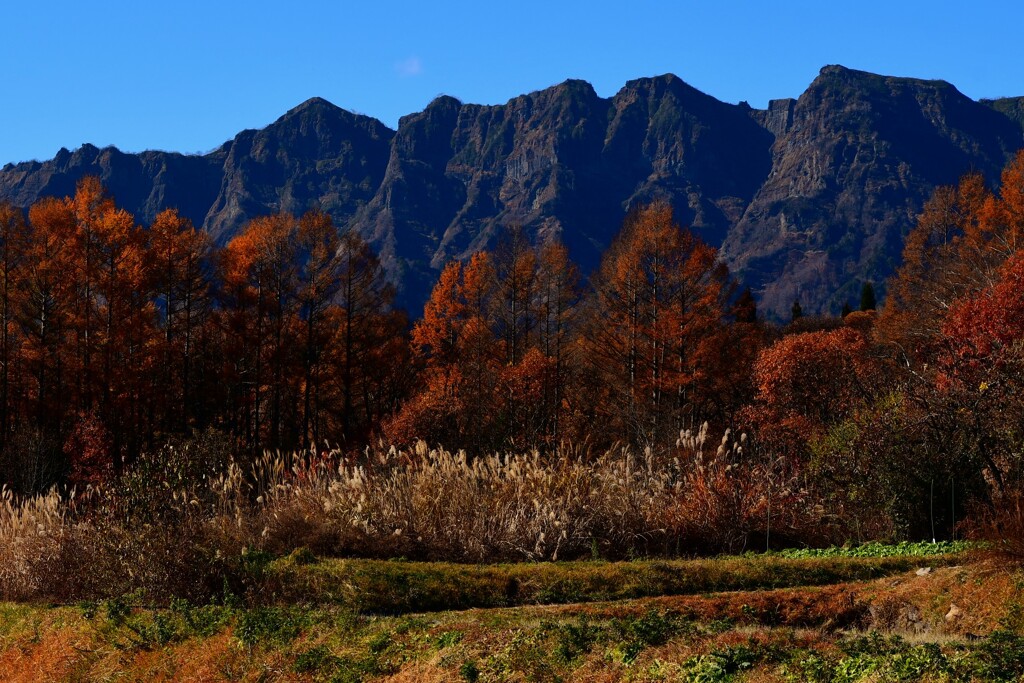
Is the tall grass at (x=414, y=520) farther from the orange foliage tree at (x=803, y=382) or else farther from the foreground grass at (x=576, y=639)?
the orange foliage tree at (x=803, y=382)

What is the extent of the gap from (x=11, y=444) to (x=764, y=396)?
67.3ft

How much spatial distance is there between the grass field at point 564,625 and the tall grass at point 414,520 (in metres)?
0.86

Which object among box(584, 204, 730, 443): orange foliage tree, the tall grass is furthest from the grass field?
box(584, 204, 730, 443): orange foliage tree

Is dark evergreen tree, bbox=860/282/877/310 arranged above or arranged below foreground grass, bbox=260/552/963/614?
above

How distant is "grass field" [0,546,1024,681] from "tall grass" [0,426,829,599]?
86 centimetres

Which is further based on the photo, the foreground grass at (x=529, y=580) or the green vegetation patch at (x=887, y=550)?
the green vegetation patch at (x=887, y=550)

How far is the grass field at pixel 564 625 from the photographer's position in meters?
6.63

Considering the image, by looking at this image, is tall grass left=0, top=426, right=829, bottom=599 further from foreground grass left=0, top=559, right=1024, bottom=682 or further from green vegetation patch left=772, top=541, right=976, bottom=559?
foreground grass left=0, top=559, right=1024, bottom=682

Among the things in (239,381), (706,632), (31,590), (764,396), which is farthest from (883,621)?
(239,381)

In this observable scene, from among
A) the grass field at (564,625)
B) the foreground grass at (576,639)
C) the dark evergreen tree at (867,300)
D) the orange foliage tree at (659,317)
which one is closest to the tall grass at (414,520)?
the grass field at (564,625)

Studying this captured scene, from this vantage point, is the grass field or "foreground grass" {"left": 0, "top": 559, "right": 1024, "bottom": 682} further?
the grass field

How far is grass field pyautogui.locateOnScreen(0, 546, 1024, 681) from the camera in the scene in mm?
6633

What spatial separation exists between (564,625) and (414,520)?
5274mm

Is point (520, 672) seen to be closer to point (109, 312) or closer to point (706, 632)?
point (706, 632)
